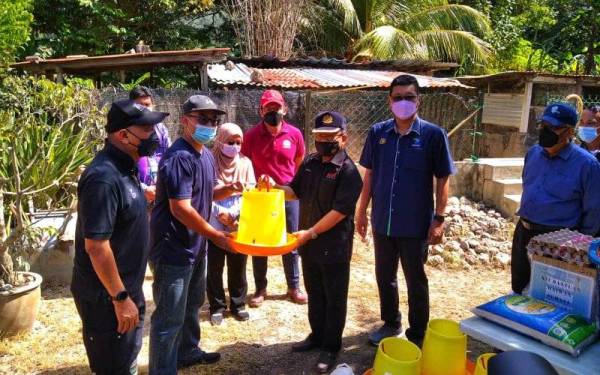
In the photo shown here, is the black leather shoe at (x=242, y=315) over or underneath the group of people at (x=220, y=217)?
underneath

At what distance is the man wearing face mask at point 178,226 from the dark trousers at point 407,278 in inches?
53.3

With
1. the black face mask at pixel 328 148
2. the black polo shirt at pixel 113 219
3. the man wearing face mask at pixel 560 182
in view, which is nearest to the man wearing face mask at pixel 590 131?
the man wearing face mask at pixel 560 182

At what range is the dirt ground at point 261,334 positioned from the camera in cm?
362

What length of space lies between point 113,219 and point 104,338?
0.62 meters

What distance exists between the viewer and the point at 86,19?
1205 cm

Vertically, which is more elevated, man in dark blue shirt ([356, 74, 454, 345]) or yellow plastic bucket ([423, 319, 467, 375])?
man in dark blue shirt ([356, 74, 454, 345])

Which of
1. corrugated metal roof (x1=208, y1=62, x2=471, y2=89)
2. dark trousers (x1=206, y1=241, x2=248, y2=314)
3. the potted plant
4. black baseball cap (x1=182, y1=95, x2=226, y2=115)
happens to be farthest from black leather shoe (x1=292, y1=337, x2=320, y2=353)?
corrugated metal roof (x1=208, y1=62, x2=471, y2=89)

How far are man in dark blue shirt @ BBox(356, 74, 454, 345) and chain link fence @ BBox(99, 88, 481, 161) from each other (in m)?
3.75

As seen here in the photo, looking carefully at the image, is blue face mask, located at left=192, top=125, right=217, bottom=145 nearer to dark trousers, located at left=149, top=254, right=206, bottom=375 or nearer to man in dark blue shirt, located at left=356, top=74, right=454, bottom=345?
dark trousers, located at left=149, top=254, right=206, bottom=375

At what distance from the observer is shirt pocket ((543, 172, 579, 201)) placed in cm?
332

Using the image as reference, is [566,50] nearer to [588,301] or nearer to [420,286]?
[420,286]

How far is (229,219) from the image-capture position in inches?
148

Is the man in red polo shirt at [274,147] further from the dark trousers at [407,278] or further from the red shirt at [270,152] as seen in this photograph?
the dark trousers at [407,278]

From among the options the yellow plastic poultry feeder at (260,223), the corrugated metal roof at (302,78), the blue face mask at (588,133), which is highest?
the corrugated metal roof at (302,78)
